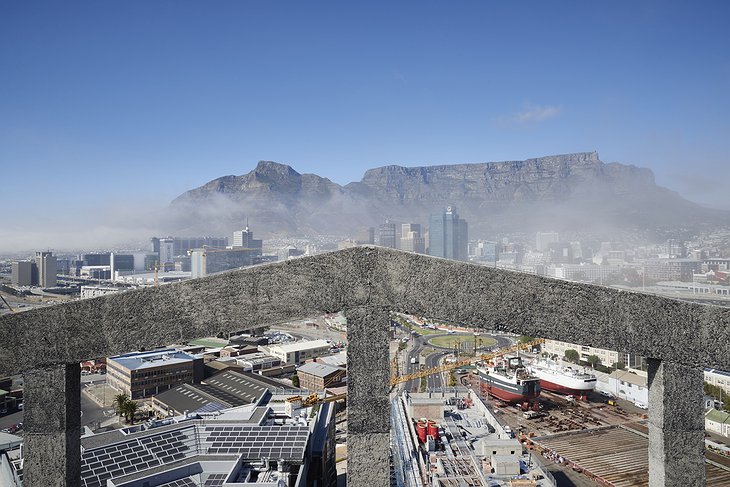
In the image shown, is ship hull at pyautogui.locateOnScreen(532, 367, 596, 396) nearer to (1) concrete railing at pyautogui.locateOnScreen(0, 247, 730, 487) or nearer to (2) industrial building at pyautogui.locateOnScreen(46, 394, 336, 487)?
(2) industrial building at pyautogui.locateOnScreen(46, 394, 336, 487)

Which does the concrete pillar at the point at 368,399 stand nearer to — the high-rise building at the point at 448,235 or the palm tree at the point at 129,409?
the palm tree at the point at 129,409

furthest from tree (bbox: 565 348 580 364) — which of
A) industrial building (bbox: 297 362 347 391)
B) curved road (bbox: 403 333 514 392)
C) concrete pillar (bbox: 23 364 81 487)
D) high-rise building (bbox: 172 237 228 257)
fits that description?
high-rise building (bbox: 172 237 228 257)

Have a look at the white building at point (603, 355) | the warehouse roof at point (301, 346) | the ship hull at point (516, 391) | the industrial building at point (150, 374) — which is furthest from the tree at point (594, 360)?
the industrial building at point (150, 374)

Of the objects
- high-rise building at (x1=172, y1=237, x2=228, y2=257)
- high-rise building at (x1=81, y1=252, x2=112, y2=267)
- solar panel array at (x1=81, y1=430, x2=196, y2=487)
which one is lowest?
high-rise building at (x1=81, y1=252, x2=112, y2=267)

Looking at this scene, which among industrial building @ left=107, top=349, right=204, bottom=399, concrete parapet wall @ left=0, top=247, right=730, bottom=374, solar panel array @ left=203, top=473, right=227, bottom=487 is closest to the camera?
concrete parapet wall @ left=0, top=247, right=730, bottom=374

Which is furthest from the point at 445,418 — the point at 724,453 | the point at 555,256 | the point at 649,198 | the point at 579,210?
the point at 649,198

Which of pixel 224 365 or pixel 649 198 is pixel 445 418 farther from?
pixel 649 198

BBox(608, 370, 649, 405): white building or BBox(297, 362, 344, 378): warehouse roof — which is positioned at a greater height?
BBox(297, 362, 344, 378): warehouse roof

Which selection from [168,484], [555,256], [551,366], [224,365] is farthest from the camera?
[555,256]
